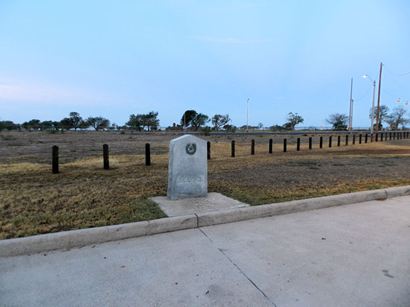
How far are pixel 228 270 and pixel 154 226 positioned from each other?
1.35m

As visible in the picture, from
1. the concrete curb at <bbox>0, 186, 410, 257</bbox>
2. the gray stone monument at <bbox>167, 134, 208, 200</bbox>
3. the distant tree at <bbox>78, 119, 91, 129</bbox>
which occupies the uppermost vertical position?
the distant tree at <bbox>78, 119, 91, 129</bbox>

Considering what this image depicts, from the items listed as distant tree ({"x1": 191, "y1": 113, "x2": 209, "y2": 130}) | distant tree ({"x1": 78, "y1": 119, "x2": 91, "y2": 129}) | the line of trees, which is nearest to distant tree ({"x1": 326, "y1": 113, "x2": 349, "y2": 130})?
the line of trees

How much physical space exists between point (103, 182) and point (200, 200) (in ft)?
9.58

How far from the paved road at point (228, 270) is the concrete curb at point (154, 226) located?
128 millimetres

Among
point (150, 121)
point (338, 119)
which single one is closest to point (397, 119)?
point (338, 119)

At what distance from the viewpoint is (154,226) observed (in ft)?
12.8

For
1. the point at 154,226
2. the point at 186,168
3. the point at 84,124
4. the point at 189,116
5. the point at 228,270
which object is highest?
the point at 189,116

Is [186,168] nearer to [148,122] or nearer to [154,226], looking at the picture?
[154,226]

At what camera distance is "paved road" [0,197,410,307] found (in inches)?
98.4

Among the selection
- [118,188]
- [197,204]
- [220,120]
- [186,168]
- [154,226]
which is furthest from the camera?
[220,120]

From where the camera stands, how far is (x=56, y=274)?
2.85 metres

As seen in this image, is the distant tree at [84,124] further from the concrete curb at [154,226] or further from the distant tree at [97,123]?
the concrete curb at [154,226]

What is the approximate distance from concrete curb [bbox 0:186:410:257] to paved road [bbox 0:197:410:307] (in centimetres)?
13

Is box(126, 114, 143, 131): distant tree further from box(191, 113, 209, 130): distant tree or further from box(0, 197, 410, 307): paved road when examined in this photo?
box(0, 197, 410, 307): paved road
